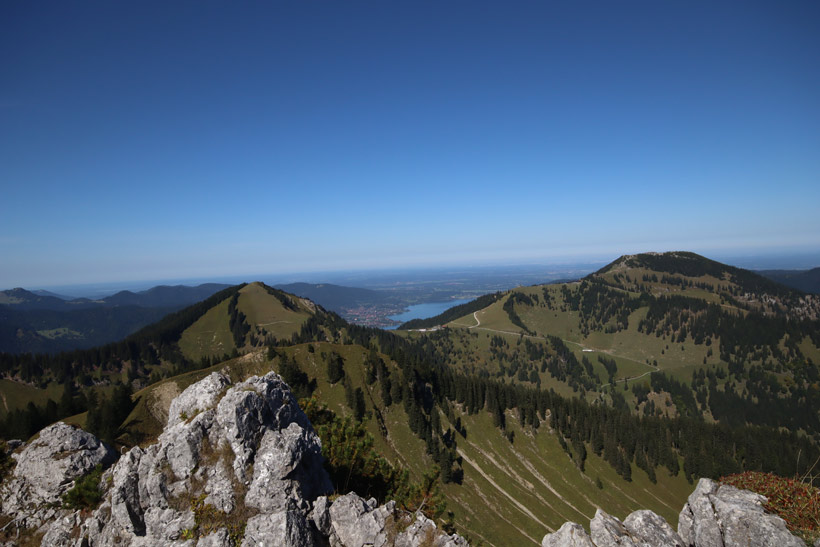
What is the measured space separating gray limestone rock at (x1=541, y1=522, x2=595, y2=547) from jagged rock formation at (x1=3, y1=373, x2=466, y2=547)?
5733 millimetres

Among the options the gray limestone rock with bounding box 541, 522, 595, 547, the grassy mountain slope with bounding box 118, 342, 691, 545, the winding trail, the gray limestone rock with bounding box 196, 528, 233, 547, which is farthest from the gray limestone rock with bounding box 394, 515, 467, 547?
the winding trail

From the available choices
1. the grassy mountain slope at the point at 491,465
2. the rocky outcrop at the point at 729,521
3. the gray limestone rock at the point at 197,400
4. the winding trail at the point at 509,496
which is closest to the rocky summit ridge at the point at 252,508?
the rocky outcrop at the point at 729,521

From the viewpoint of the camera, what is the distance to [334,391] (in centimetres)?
8906

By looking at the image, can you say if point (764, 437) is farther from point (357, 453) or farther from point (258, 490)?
point (258, 490)

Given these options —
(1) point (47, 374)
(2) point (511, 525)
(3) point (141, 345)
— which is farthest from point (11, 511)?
(3) point (141, 345)

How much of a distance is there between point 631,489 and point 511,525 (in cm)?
5145

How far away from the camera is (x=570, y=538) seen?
1880 cm

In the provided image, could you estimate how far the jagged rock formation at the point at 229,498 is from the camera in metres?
18.8

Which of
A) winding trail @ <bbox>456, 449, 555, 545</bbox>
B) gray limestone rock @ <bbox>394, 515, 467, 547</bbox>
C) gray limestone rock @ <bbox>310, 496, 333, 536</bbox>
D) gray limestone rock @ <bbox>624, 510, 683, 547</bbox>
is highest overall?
gray limestone rock @ <bbox>310, 496, 333, 536</bbox>

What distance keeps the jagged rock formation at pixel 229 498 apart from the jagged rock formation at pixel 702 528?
793 centimetres

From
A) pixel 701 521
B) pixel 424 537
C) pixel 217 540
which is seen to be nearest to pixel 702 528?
pixel 701 521

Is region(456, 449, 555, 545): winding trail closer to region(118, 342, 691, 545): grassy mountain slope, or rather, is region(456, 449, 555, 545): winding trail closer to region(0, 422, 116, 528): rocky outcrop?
region(118, 342, 691, 545): grassy mountain slope

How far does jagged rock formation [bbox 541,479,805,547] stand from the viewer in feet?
56.9

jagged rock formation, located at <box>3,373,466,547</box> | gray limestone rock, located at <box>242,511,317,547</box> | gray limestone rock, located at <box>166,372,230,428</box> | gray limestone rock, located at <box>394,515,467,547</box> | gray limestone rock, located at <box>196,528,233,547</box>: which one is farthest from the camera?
gray limestone rock, located at <box>166,372,230,428</box>
